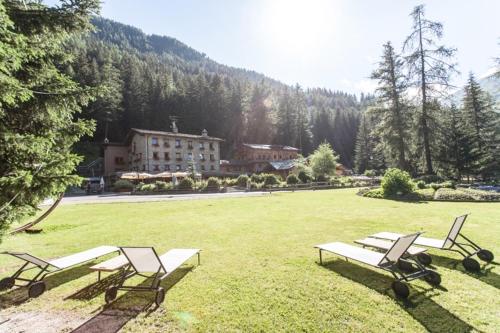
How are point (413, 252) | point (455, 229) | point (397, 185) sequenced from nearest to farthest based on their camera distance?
1. point (413, 252)
2. point (455, 229)
3. point (397, 185)

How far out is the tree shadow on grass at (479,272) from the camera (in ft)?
17.3

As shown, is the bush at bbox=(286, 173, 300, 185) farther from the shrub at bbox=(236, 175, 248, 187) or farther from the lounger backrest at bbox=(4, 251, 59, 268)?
the lounger backrest at bbox=(4, 251, 59, 268)

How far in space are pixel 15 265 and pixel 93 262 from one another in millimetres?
1883

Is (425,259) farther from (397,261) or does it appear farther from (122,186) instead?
(122,186)

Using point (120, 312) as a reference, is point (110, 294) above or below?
above

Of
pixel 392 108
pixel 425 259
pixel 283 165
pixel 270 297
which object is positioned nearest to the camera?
pixel 270 297

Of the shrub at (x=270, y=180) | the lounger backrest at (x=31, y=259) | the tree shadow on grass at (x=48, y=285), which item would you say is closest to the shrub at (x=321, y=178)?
the shrub at (x=270, y=180)

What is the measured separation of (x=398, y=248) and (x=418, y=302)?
901 millimetres

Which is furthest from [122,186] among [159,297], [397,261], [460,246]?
[460,246]

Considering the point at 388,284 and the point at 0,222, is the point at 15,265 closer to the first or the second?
the point at 0,222

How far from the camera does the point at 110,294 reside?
193 inches

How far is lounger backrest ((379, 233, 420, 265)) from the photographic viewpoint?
473 cm

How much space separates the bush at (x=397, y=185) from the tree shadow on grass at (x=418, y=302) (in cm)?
1685

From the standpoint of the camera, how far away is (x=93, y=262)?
7.43m
